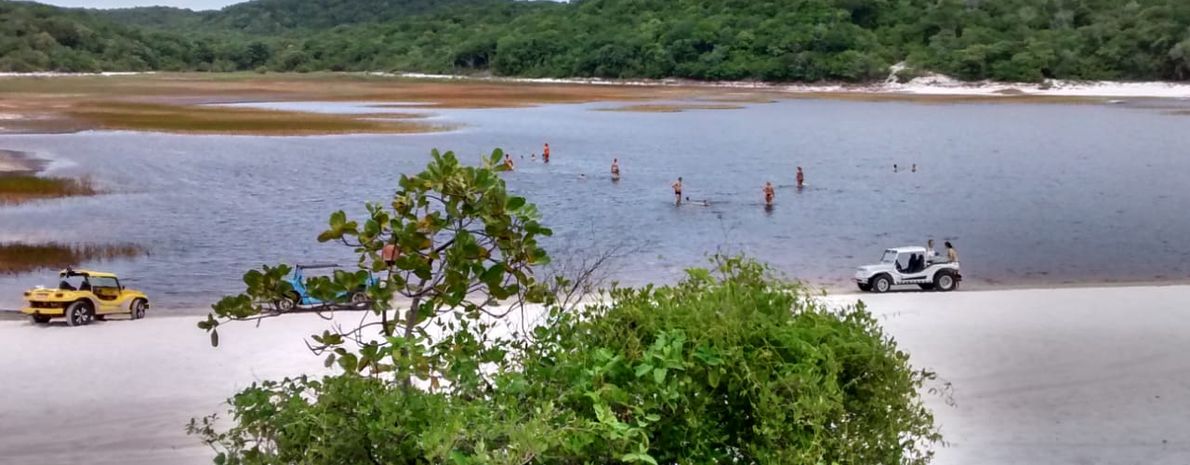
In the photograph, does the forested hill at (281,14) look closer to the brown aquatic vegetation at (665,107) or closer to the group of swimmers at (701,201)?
the brown aquatic vegetation at (665,107)

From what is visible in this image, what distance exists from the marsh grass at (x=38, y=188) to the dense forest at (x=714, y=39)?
19.9 m

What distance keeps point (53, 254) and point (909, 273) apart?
11.6 meters

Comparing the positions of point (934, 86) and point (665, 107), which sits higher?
point (934, 86)

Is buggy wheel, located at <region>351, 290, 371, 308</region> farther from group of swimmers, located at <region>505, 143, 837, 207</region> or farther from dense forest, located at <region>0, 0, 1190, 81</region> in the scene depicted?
dense forest, located at <region>0, 0, 1190, 81</region>

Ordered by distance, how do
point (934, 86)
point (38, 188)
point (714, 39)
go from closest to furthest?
1. point (38, 188)
2. point (934, 86)
3. point (714, 39)

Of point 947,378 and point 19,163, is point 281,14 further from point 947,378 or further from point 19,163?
point 947,378

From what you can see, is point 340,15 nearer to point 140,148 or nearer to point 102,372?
point 140,148

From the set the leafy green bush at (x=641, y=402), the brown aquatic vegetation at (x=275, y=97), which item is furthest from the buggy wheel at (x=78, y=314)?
the brown aquatic vegetation at (x=275, y=97)

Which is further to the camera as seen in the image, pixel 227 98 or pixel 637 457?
pixel 227 98

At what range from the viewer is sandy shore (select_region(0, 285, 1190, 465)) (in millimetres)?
6770

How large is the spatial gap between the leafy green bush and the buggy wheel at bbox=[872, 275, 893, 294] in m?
10.4

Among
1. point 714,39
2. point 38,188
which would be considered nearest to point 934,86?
point 714,39

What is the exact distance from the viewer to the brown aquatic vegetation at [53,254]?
16.5m

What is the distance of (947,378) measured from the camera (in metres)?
8.34
